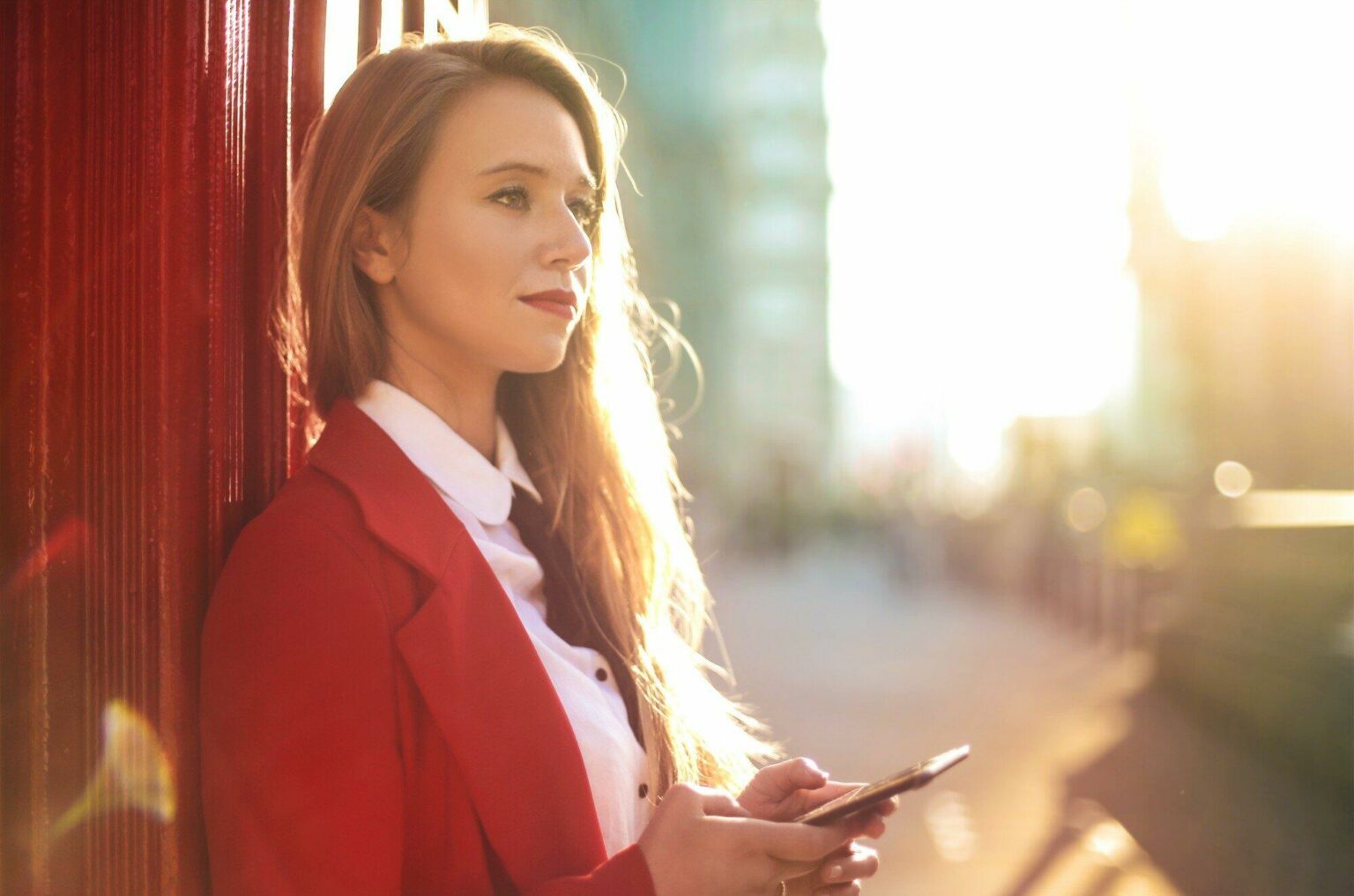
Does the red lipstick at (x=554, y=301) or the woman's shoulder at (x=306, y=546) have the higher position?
the red lipstick at (x=554, y=301)

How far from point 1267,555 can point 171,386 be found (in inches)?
360

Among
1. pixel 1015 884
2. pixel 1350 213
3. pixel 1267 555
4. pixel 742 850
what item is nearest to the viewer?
pixel 742 850

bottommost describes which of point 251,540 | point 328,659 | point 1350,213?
point 328,659

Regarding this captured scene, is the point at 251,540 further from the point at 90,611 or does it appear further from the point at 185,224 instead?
the point at 185,224

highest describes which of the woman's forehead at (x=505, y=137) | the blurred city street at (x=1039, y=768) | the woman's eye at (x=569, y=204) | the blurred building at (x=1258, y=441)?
the woman's forehead at (x=505, y=137)

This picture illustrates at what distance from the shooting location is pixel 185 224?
171 centimetres

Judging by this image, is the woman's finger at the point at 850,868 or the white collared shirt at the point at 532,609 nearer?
the woman's finger at the point at 850,868

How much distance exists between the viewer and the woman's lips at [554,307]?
6.83ft

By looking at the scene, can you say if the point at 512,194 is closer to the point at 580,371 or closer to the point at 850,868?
the point at 580,371

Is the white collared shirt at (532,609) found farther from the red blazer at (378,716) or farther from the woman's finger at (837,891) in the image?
the woman's finger at (837,891)

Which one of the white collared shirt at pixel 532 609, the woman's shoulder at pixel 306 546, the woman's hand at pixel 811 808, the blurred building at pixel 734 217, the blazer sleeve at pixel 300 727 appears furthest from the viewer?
the blurred building at pixel 734 217

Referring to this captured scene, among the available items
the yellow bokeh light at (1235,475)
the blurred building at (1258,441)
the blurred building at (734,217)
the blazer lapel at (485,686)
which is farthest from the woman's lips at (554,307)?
the yellow bokeh light at (1235,475)

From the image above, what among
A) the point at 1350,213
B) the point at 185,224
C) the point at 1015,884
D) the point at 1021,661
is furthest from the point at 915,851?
the point at 1350,213

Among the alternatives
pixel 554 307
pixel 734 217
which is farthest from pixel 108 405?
pixel 734 217
